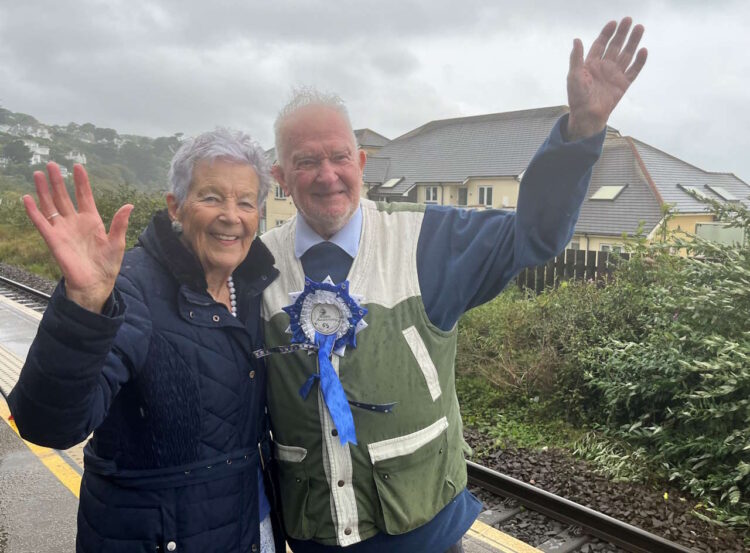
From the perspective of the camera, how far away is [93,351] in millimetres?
1429

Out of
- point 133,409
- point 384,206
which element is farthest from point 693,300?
point 133,409

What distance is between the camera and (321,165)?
2.08 m

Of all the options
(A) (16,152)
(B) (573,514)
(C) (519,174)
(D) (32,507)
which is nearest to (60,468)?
(D) (32,507)

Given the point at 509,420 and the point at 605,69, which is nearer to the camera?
the point at 605,69

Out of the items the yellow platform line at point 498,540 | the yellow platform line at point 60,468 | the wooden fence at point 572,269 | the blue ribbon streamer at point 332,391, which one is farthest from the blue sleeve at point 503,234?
the wooden fence at point 572,269

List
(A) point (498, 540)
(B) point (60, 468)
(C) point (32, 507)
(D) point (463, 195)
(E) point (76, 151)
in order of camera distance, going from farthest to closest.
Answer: (E) point (76, 151)
(D) point (463, 195)
(B) point (60, 468)
(C) point (32, 507)
(A) point (498, 540)

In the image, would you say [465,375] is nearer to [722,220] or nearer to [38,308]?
[722,220]

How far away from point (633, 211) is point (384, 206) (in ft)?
81.6

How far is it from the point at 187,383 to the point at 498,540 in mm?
2724

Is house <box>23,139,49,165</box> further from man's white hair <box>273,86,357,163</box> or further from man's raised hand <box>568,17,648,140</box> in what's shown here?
man's raised hand <box>568,17,648,140</box>

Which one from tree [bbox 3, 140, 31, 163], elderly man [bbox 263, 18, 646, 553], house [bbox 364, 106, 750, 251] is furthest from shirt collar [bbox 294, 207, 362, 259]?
tree [bbox 3, 140, 31, 163]

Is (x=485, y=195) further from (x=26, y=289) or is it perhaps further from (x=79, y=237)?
(x=79, y=237)

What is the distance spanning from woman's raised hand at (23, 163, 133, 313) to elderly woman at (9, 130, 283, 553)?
20mm

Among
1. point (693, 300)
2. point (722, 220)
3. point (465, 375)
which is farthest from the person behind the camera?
point (465, 375)
